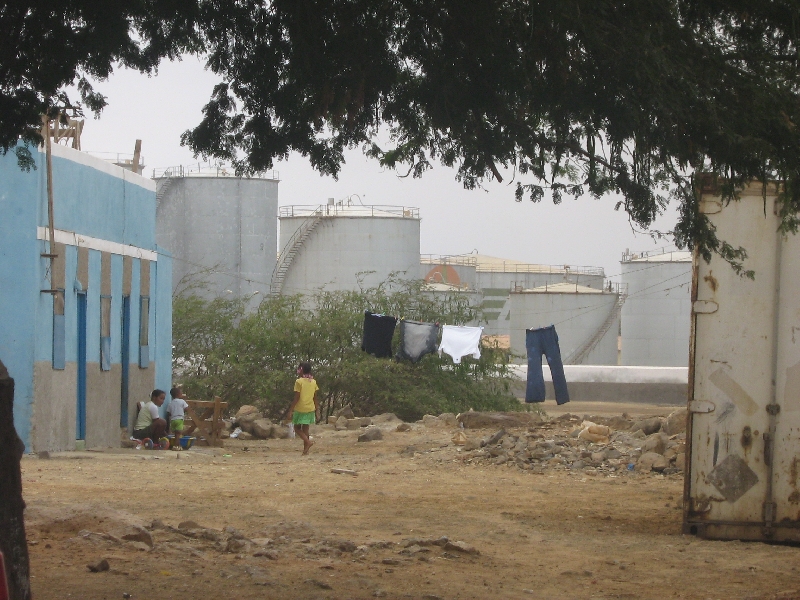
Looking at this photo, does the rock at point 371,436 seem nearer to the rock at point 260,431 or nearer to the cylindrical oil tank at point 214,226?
the rock at point 260,431

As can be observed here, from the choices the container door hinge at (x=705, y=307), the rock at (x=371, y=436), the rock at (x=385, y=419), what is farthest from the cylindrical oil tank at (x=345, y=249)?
the container door hinge at (x=705, y=307)

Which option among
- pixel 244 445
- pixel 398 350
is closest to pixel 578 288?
pixel 398 350

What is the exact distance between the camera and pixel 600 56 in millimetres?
6078

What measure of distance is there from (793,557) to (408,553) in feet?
8.98

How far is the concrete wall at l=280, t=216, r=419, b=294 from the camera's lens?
4147cm

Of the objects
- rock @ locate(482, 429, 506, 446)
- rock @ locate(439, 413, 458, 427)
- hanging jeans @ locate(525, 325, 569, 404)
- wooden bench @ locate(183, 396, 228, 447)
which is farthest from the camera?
hanging jeans @ locate(525, 325, 569, 404)

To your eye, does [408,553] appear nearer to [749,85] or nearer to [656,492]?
[749,85]

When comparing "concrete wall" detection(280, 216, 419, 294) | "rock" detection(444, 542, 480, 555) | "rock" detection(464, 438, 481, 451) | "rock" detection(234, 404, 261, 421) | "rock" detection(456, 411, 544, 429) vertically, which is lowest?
"rock" detection(234, 404, 261, 421)

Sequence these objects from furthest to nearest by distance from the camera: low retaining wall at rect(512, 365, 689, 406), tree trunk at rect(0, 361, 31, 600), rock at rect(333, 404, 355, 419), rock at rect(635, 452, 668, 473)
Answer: low retaining wall at rect(512, 365, 689, 406), rock at rect(333, 404, 355, 419), rock at rect(635, 452, 668, 473), tree trunk at rect(0, 361, 31, 600)

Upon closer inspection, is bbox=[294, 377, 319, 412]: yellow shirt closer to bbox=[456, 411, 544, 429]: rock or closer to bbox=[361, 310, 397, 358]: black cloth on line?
bbox=[456, 411, 544, 429]: rock

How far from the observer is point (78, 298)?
56.4ft

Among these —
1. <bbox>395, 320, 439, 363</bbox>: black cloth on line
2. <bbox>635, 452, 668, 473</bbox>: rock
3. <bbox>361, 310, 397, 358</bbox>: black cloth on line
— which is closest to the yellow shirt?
<bbox>635, 452, 668, 473</bbox>: rock

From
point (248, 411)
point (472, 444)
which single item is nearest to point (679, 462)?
point (472, 444)

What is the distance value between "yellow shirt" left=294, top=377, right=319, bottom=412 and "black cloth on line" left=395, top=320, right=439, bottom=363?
7715 millimetres
